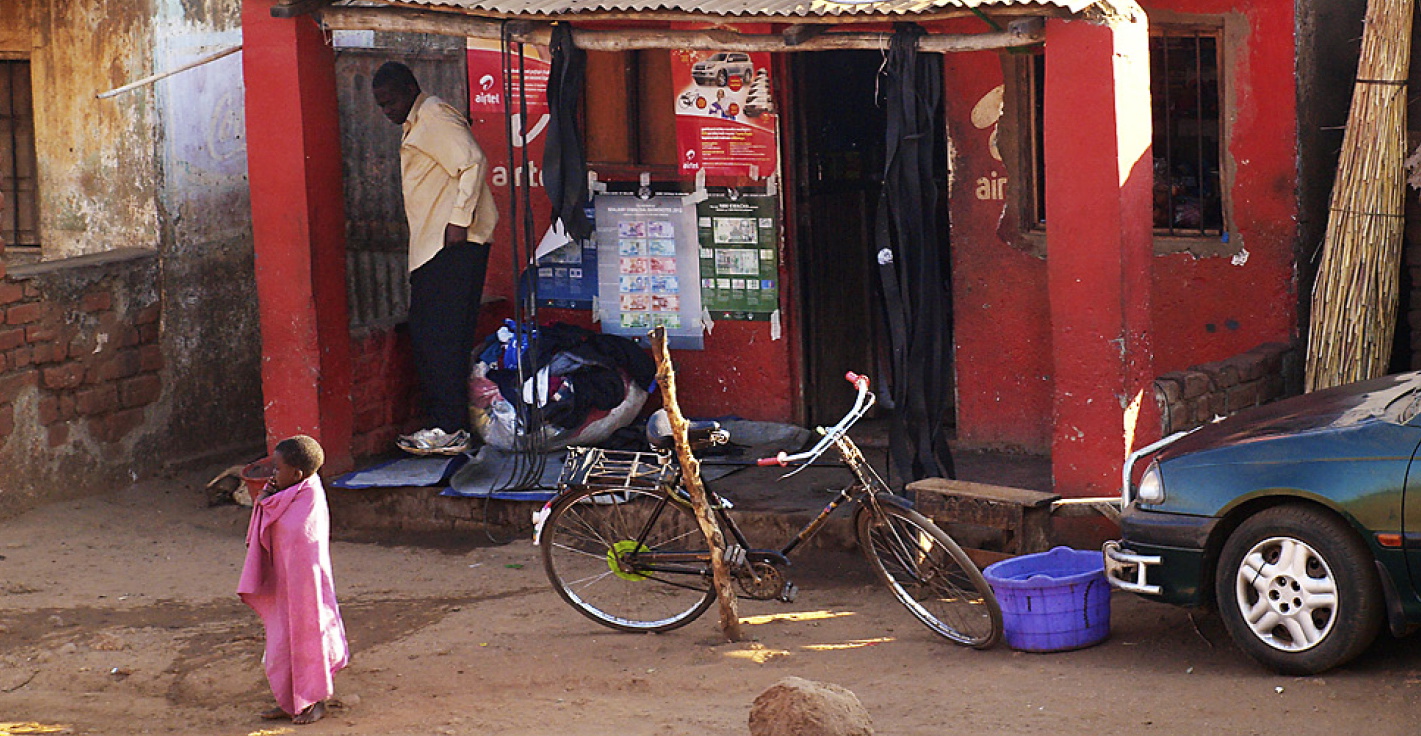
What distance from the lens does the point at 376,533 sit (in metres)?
9.17

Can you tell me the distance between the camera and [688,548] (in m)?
7.29

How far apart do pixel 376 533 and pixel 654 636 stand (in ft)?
8.26

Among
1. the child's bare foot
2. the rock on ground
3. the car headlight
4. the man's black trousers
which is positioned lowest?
the child's bare foot

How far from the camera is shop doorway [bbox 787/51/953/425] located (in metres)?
9.59

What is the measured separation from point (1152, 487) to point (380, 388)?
→ 186 inches

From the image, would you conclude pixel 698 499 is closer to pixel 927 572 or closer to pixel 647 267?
pixel 927 572

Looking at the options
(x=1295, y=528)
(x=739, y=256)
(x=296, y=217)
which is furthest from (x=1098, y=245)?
(x=296, y=217)

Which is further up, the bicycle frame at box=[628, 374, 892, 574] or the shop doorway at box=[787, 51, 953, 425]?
the shop doorway at box=[787, 51, 953, 425]

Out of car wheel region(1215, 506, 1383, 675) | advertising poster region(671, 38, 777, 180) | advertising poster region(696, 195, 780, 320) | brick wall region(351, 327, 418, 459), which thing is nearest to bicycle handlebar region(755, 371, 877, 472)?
car wheel region(1215, 506, 1383, 675)

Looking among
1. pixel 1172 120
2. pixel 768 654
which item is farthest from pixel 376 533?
pixel 1172 120

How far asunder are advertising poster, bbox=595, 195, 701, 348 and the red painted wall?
1.56 m

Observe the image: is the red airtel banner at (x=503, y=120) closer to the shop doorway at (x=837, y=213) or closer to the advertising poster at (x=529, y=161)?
the advertising poster at (x=529, y=161)

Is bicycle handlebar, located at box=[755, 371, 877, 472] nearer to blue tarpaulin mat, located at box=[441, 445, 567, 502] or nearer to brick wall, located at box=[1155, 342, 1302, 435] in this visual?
brick wall, located at box=[1155, 342, 1302, 435]

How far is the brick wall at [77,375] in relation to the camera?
364 inches
